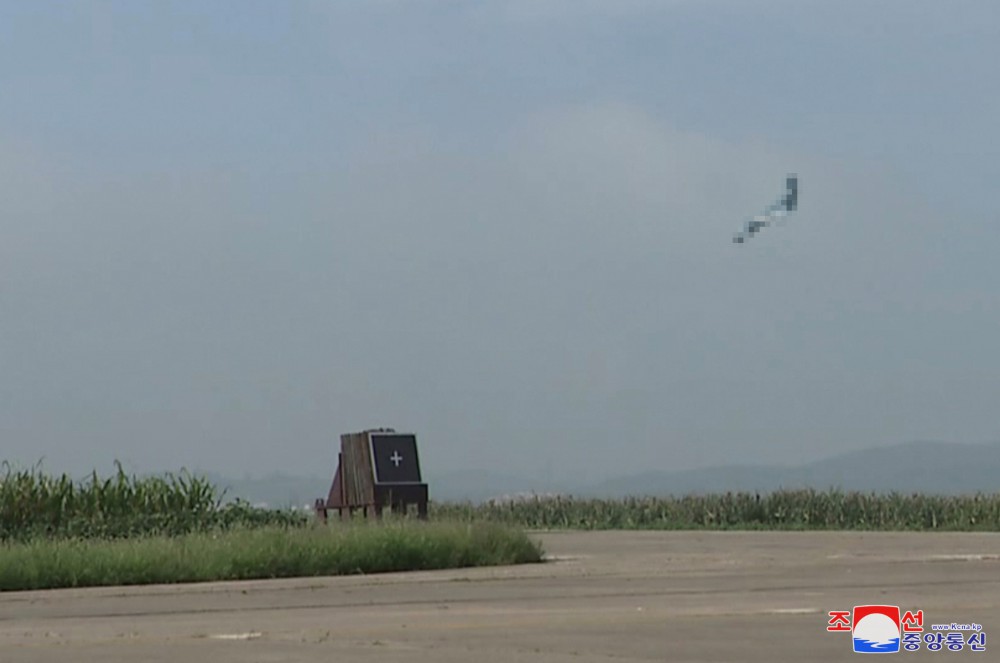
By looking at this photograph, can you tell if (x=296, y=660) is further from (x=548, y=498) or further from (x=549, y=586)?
(x=548, y=498)

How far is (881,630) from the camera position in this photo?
34.9ft

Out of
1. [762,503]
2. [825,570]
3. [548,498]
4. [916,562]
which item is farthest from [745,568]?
[548,498]

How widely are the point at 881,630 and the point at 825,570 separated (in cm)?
658

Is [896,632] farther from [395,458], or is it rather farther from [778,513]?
[778,513]

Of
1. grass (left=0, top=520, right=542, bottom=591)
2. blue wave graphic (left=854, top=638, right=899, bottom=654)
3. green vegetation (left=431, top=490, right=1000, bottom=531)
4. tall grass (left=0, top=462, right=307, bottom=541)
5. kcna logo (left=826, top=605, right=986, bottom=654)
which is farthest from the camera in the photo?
green vegetation (left=431, top=490, right=1000, bottom=531)

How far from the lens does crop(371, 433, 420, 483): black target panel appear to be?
29078mm

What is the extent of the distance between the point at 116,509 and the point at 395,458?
540 cm

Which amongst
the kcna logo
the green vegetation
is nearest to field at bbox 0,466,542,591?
the kcna logo

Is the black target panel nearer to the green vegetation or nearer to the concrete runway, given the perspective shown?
the green vegetation

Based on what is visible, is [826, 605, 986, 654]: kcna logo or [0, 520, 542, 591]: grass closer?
[826, 605, 986, 654]: kcna logo

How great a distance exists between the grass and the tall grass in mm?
4029

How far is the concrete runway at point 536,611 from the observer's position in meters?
9.83

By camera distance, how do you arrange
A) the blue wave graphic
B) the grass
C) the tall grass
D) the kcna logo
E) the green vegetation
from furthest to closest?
the green vegetation < the tall grass < the grass < the kcna logo < the blue wave graphic

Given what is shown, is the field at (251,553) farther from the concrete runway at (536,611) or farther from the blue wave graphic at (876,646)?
the blue wave graphic at (876,646)
